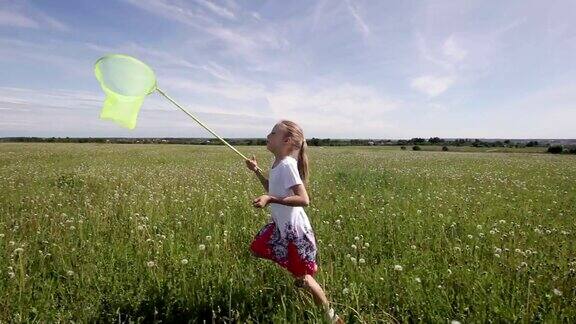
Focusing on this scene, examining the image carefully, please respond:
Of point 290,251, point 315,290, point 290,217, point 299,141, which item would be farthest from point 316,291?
point 299,141

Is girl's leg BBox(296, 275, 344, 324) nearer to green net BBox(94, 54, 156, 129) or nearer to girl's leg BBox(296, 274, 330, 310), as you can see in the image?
girl's leg BBox(296, 274, 330, 310)

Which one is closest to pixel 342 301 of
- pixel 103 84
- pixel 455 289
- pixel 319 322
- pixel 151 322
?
pixel 319 322

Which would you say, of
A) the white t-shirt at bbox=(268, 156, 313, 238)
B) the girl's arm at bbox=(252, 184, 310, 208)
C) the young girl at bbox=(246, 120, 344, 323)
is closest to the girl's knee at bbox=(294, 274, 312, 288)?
the young girl at bbox=(246, 120, 344, 323)

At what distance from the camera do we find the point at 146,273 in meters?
4.15

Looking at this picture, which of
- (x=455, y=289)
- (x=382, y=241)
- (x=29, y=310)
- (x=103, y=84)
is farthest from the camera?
(x=382, y=241)

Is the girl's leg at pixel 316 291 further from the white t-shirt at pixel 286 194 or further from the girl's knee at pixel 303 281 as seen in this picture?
the white t-shirt at pixel 286 194

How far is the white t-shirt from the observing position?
3.66m

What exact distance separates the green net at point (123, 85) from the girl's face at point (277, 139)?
4.07 feet

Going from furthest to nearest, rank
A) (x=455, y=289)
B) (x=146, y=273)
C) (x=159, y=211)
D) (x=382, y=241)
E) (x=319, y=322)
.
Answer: (x=159, y=211) < (x=382, y=241) < (x=146, y=273) < (x=455, y=289) < (x=319, y=322)

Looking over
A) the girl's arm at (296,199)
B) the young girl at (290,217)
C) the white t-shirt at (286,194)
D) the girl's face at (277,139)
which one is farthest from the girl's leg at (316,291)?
the girl's face at (277,139)

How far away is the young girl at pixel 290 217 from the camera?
3564mm

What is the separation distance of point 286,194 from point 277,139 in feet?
1.81

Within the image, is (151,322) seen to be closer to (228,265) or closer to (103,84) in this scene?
(228,265)

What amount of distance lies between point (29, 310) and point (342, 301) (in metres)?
2.78
